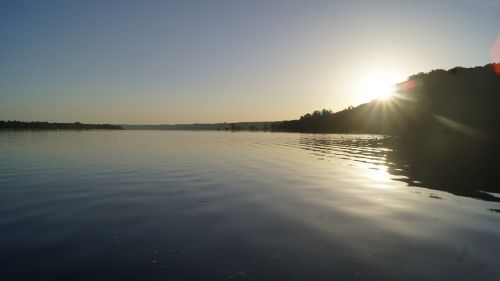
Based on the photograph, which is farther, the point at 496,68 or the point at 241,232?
Answer: the point at 496,68

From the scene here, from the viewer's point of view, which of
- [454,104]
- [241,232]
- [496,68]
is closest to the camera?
[241,232]

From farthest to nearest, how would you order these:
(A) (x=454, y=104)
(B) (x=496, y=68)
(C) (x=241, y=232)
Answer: (B) (x=496, y=68) → (A) (x=454, y=104) → (C) (x=241, y=232)

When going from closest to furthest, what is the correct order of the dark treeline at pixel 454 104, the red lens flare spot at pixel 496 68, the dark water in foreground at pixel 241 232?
1. the dark water in foreground at pixel 241 232
2. the dark treeline at pixel 454 104
3. the red lens flare spot at pixel 496 68

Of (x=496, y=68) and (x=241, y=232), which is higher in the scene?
(x=496, y=68)

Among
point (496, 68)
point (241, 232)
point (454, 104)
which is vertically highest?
point (496, 68)

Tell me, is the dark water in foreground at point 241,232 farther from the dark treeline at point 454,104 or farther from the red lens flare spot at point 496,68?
the red lens flare spot at point 496,68

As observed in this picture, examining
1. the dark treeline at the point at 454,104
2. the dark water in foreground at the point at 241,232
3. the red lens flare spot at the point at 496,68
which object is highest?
the red lens flare spot at the point at 496,68

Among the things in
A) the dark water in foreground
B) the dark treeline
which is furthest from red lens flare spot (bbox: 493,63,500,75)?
the dark water in foreground

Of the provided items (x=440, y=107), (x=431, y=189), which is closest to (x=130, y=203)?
(x=431, y=189)

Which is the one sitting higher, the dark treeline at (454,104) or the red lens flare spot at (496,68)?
the red lens flare spot at (496,68)

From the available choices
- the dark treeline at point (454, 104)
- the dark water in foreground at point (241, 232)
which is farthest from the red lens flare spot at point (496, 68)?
Answer: the dark water in foreground at point (241, 232)

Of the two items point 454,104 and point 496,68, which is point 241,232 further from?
point 496,68

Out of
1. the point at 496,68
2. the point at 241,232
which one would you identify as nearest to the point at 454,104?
the point at 496,68

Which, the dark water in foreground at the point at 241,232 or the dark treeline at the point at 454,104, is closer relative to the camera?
the dark water in foreground at the point at 241,232
